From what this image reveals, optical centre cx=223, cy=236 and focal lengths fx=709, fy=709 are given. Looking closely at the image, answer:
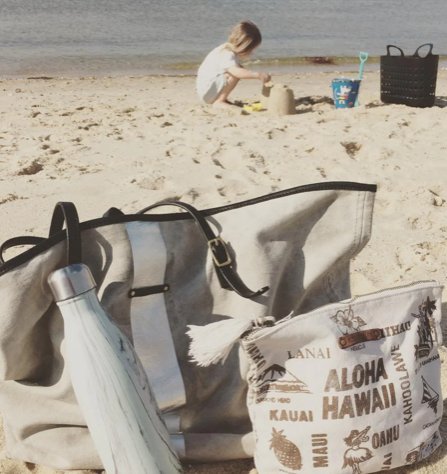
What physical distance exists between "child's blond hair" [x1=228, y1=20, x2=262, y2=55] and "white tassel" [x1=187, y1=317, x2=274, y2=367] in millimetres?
5097

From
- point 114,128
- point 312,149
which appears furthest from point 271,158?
point 114,128

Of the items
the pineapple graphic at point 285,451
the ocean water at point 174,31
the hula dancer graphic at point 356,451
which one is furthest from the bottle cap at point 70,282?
the ocean water at point 174,31

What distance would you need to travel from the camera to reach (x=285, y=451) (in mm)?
1456

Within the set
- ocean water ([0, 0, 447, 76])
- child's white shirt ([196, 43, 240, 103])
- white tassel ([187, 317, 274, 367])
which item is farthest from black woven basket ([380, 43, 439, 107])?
white tassel ([187, 317, 274, 367])

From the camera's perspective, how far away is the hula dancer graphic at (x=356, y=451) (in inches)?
56.4

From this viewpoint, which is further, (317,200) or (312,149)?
(312,149)

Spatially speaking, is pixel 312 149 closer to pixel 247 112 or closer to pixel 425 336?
pixel 247 112

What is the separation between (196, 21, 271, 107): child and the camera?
6.06 m

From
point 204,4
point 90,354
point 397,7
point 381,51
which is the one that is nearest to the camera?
point 90,354

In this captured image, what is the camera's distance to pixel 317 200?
158cm

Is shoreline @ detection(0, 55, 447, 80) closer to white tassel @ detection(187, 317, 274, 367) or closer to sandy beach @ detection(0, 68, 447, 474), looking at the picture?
sandy beach @ detection(0, 68, 447, 474)

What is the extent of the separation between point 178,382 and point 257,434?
20cm

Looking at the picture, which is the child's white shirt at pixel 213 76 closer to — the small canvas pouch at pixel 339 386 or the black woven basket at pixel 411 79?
the black woven basket at pixel 411 79

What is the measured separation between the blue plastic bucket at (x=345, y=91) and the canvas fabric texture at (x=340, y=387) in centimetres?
451
